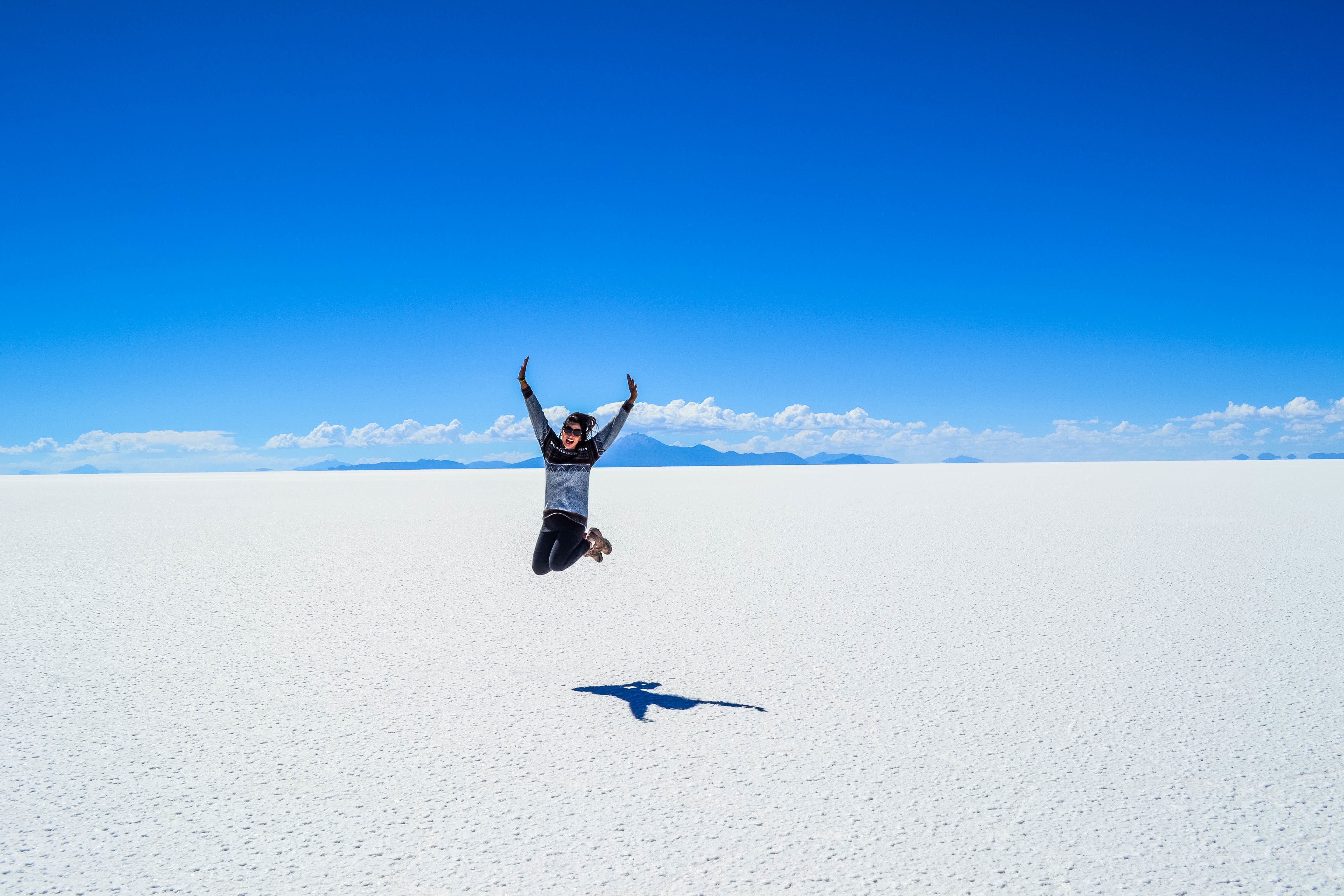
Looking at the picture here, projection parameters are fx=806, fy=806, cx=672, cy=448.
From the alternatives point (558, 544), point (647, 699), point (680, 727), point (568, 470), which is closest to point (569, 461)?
point (568, 470)

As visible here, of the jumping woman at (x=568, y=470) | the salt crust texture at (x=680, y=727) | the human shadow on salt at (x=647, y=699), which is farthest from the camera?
the jumping woman at (x=568, y=470)

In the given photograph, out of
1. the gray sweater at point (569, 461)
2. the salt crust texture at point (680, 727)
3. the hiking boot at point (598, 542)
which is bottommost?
the salt crust texture at point (680, 727)

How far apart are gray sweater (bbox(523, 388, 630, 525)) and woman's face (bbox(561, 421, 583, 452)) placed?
0.02m

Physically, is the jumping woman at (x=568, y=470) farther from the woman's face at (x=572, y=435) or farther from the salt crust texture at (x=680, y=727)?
the salt crust texture at (x=680, y=727)

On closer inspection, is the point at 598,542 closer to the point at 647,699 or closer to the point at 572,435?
the point at 572,435

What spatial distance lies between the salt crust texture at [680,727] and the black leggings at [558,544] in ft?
2.18

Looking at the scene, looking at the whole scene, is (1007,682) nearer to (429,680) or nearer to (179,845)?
(429,680)

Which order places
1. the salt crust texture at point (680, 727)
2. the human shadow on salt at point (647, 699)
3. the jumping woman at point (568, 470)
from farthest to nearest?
the jumping woman at point (568, 470) → the human shadow on salt at point (647, 699) → the salt crust texture at point (680, 727)

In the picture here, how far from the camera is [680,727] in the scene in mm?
4254

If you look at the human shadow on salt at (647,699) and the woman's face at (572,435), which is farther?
the woman's face at (572,435)

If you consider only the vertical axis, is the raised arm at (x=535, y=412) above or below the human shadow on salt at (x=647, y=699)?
above

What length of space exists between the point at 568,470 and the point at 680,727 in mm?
2085

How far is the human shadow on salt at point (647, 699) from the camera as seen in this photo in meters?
4.57

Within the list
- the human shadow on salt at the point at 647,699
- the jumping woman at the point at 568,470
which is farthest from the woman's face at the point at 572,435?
the human shadow on salt at the point at 647,699
